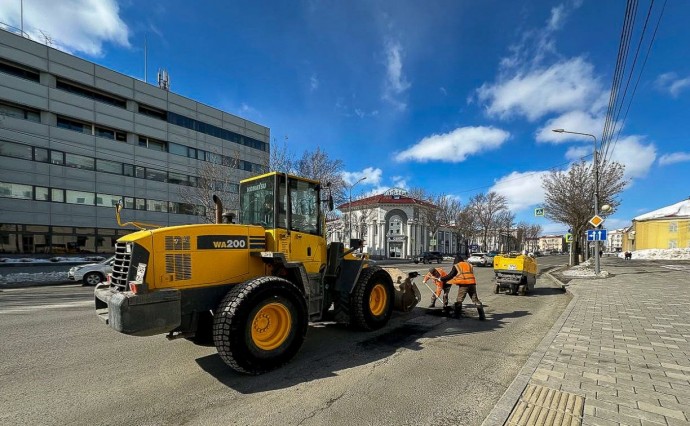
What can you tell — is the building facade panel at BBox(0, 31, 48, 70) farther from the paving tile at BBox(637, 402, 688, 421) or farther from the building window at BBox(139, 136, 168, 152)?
the paving tile at BBox(637, 402, 688, 421)

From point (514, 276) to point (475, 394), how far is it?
9030 mm

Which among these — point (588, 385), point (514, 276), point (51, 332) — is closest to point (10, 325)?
point (51, 332)

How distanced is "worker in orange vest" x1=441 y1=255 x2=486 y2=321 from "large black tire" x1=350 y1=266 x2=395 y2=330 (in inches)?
68.0

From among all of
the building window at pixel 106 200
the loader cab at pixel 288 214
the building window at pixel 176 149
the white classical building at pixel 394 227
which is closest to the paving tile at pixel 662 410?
the loader cab at pixel 288 214

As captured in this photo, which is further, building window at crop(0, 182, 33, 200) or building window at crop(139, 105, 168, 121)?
building window at crop(139, 105, 168, 121)

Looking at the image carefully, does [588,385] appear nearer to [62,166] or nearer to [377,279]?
[377,279]

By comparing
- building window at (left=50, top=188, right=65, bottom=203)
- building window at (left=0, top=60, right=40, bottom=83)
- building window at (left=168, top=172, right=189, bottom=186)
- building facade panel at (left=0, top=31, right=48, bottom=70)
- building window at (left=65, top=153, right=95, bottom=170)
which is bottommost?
building window at (left=50, top=188, right=65, bottom=203)

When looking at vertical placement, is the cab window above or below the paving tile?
above

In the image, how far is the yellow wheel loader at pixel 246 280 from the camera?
12.7ft

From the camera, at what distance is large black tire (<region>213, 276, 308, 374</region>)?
13.0ft

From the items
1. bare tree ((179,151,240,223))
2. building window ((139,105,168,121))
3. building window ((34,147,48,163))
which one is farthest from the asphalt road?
building window ((139,105,168,121))

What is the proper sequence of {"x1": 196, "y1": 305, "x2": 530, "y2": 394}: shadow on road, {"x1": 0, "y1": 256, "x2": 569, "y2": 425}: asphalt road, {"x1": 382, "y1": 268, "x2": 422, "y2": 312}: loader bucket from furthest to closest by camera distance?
{"x1": 382, "y1": 268, "x2": 422, "y2": 312}: loader bucket < {"x1": 196, "y1": 305, "x2": 530, "y2": 394}: shadow on road < {"x1": 0, "y1": 256, "x2": 569, "y2": 425}: asphalt road

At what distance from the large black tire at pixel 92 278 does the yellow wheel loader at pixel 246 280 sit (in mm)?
12988

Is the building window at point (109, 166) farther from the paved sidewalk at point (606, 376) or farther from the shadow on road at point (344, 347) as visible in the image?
the paved sidewalk at point (606, 376)
